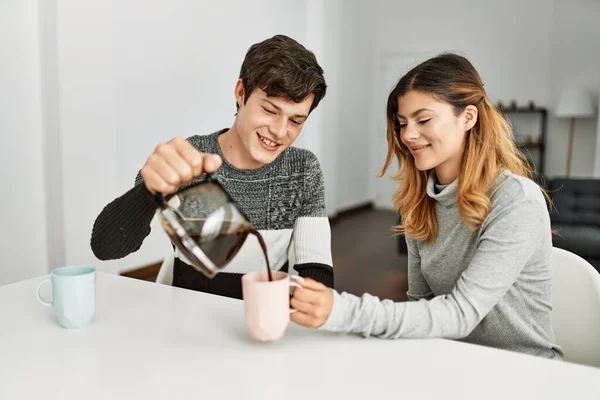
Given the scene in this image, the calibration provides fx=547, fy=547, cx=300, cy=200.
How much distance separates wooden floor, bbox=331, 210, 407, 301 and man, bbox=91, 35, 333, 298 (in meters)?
1.75

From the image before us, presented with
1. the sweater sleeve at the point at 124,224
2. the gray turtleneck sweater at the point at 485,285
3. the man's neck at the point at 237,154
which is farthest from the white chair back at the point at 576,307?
the sweater sleeve at the point at 124,224

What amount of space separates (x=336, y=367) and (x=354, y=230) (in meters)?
5.13

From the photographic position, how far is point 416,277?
1375 millimetres

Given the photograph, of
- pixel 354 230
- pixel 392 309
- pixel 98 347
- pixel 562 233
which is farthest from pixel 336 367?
pixel 354 230

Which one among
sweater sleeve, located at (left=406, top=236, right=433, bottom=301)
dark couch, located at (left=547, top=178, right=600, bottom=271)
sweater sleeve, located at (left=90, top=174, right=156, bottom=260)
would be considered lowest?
dark couch, located at (left=547, top=178, right=600, bottom=271)

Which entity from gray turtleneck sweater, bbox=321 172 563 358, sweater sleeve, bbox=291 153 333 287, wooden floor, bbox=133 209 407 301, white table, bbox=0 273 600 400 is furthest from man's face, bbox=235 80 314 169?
wooden floor, bbox=133 209 407 301

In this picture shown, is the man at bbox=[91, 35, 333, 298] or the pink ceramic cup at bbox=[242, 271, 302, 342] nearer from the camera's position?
the pink ceramic cup at bbox=[242, 271, 302, 342]

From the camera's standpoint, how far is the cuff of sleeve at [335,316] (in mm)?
915

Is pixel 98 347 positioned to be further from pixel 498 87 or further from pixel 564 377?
pixel 498 87

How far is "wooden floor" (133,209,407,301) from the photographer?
3713 millimetres

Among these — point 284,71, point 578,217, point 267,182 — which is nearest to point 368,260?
point 578,217

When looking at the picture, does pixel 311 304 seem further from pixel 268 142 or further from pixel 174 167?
pixel 268 142

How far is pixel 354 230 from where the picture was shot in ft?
19.5

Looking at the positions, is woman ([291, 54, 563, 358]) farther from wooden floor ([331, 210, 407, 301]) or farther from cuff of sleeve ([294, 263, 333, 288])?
wooden floor ([331, 210, 407, 301])
